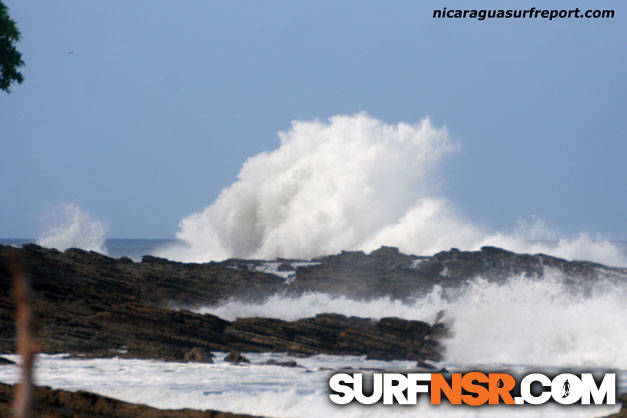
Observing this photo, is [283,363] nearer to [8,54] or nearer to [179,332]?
[179,332]

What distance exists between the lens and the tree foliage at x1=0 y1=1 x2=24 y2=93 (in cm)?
1744

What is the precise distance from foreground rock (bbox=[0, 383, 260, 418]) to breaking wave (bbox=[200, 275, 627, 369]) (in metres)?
8.14

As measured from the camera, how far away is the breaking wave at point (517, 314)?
14.1 metres

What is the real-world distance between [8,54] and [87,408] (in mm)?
13883

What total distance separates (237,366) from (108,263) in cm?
1517

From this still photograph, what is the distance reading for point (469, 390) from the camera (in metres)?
8.28

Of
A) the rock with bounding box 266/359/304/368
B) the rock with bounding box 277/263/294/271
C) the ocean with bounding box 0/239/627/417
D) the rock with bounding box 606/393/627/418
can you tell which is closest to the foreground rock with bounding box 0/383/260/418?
the ocean with bounding box 0/239/627/417

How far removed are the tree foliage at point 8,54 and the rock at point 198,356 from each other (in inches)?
406

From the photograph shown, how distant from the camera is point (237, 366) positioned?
11.1 metres

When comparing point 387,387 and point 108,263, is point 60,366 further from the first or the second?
point 108,263

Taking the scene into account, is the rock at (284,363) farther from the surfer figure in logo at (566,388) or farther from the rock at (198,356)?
the surfer figure in logo at (566,388)

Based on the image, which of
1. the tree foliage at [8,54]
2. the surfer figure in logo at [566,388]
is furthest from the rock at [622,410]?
the tree foliage at [8,54]

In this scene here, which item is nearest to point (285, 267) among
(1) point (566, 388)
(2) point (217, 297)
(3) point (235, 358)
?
(2) point (217, 297)

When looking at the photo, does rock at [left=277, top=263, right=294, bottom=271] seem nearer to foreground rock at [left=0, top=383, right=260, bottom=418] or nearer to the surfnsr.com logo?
the surfnsr.com logo
